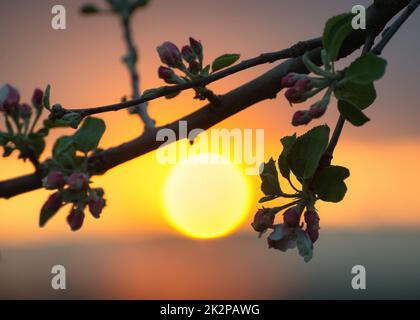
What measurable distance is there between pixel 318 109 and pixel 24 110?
1.33 metres

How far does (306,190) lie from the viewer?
68.5 inches

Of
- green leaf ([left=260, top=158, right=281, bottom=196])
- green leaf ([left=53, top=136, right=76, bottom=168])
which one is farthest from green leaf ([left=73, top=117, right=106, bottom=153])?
green leaf ([left=260, top=158, right=281, bottom=196])

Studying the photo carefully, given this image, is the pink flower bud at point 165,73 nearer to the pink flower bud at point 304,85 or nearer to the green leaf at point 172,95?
the green leaf at point 172,95

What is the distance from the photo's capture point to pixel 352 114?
1478 millimetres

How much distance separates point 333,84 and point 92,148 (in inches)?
36.5

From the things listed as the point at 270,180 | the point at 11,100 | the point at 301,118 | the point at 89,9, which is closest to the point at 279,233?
the point at 270,180

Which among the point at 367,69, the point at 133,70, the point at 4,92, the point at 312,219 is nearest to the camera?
the point at 367,69

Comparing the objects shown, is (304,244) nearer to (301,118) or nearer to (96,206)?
(301,118)

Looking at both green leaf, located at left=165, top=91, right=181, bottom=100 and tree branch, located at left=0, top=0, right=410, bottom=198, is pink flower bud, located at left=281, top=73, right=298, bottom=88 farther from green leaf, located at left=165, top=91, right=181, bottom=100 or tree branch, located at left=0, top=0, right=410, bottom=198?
green leaf, located at left=165, top=91, right=181, bottom=100

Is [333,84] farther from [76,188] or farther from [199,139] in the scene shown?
[76,188]

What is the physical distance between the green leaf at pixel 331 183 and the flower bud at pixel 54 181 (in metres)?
0.78

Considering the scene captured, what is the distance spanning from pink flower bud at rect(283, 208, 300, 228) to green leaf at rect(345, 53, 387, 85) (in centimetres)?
44

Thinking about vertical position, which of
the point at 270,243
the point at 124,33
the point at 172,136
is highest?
the point at 124,33

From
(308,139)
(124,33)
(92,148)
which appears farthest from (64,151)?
(124,33)
